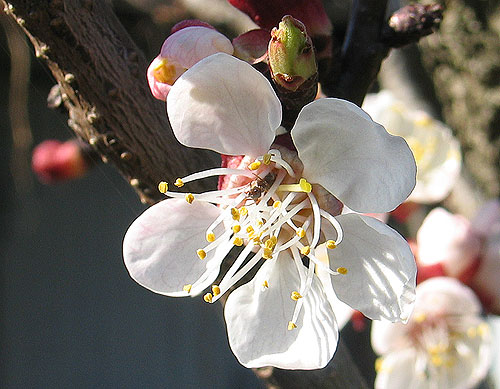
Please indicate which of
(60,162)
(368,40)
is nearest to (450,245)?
(368,40)

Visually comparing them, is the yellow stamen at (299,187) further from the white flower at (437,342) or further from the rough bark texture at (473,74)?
the rough bark texture at (473,74)

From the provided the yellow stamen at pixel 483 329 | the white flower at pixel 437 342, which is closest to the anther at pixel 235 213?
the white flower at pixel 437 342

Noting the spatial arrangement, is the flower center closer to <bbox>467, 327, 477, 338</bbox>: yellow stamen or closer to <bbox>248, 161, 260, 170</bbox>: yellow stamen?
<bbox>248, 161, 260, 170</bbox>: yellow stamen

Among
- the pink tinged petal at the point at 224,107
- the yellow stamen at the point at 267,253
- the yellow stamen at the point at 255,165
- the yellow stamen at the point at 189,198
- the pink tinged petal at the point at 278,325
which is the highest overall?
the pink tinged petal at the point at 224,107

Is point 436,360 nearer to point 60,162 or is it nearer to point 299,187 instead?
point 299,187

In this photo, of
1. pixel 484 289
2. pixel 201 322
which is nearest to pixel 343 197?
pixel 484 289

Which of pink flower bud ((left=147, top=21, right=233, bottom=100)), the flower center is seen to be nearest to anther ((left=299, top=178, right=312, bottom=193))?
the flower center
